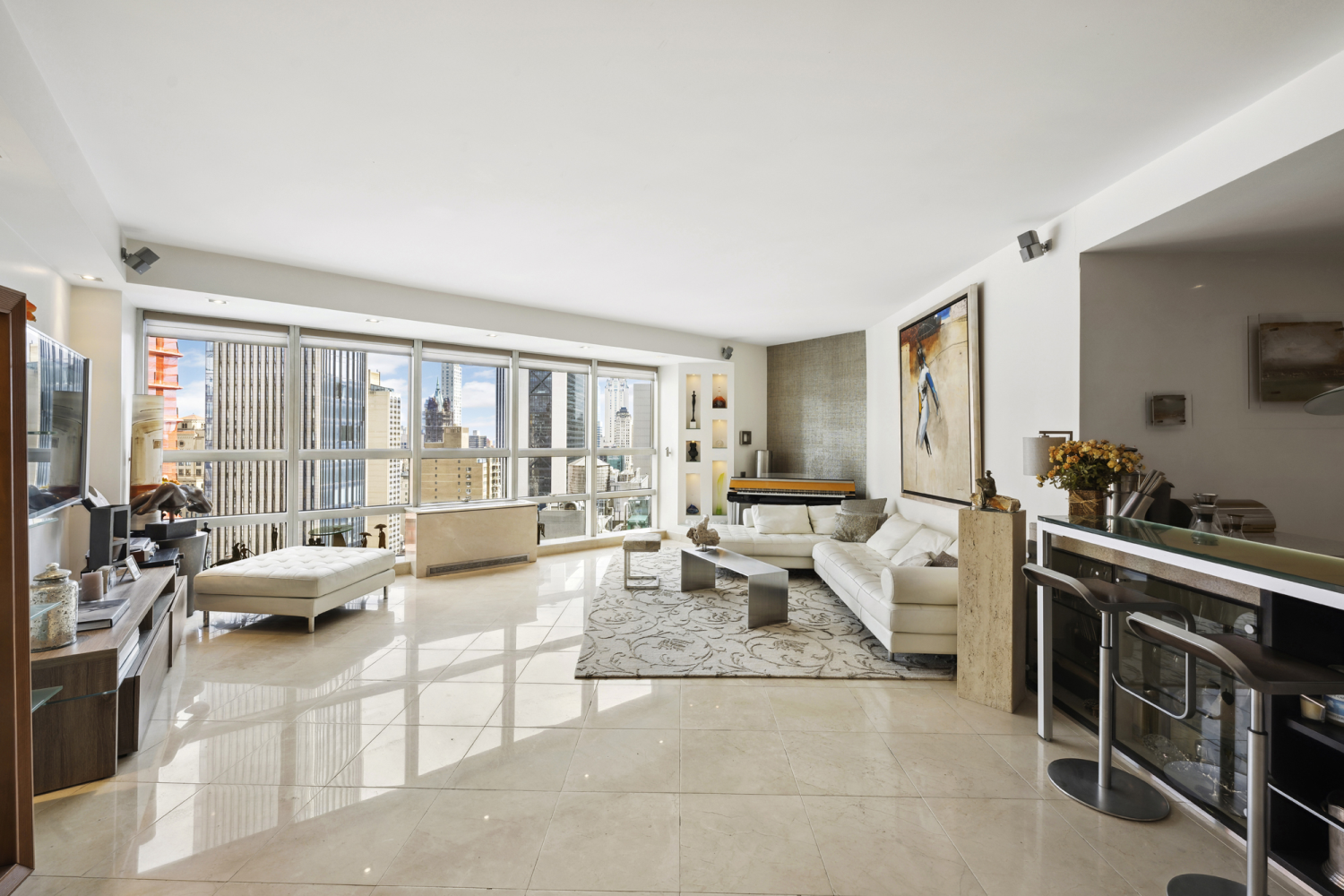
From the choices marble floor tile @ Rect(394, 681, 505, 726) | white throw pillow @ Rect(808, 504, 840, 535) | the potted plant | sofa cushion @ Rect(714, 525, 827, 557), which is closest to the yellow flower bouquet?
the potted plant

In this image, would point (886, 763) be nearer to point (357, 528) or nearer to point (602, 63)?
point (602, 63)

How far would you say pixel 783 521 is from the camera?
22.0 feet

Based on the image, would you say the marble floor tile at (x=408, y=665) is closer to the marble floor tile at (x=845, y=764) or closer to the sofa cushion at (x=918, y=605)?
the marble floor tile at (x=845, y=764)

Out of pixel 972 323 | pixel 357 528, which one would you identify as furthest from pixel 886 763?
pixel 357 528

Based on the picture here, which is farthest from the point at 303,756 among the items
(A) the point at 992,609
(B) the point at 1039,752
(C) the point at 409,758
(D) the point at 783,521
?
(D) the point at 783,521

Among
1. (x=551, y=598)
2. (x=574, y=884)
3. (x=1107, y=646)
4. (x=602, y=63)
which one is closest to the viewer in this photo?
(x=574, y=884)

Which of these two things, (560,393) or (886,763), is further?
(560,393)

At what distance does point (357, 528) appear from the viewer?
6.30 meters

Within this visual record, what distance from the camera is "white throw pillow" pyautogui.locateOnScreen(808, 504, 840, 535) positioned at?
6.59m

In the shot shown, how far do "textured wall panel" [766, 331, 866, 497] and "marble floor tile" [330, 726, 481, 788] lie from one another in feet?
18.5

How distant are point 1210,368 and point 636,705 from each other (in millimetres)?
3782

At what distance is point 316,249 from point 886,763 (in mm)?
4982

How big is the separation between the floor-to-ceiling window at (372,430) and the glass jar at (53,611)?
3.22m

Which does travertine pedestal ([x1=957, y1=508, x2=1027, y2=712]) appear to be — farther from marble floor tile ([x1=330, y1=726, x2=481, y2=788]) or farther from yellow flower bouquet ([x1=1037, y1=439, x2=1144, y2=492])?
marble floor tile ([x1=330, y1=726, x2=481, y2=788])
